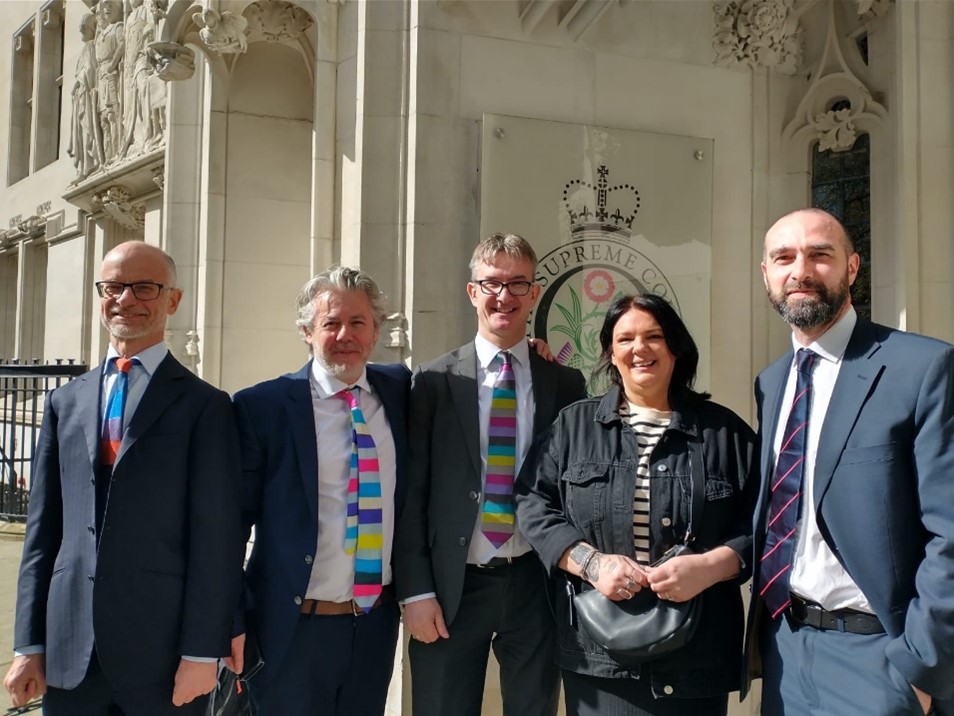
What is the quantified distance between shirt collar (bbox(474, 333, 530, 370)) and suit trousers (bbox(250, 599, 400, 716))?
94cm

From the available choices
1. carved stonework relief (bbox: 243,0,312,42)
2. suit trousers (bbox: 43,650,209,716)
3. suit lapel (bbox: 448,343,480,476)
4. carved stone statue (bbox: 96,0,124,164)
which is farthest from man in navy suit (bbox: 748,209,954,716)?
carved stone statue (bbox: 96,0,124,164)

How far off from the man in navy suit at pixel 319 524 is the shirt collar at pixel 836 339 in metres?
1.38

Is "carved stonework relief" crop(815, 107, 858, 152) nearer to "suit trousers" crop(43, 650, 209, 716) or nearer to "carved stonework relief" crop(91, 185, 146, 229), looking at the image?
"suit trousers" crop(43, 650, 209, 716)

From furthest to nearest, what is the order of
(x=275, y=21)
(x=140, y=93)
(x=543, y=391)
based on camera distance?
(x=140, y=93) < (x=275, y=21) < (x=543, y=391)

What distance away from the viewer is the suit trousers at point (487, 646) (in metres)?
2.96

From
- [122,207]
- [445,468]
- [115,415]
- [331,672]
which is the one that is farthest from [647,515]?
[122,207]

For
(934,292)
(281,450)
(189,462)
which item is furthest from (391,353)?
(934,292)

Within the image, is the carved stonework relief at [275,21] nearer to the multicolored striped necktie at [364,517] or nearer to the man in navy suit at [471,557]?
the man in navy suit at [471,557]

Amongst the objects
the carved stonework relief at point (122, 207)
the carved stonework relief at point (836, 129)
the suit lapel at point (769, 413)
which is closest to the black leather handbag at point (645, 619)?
the suit lapel at point (769, 413)

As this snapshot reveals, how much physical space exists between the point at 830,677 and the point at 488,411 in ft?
4.52

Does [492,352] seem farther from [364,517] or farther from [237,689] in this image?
[237,689]

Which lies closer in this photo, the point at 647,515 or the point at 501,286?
the point at 647,515

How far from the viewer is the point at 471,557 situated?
2.99m

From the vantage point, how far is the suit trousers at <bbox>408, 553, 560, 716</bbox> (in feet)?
9.70
